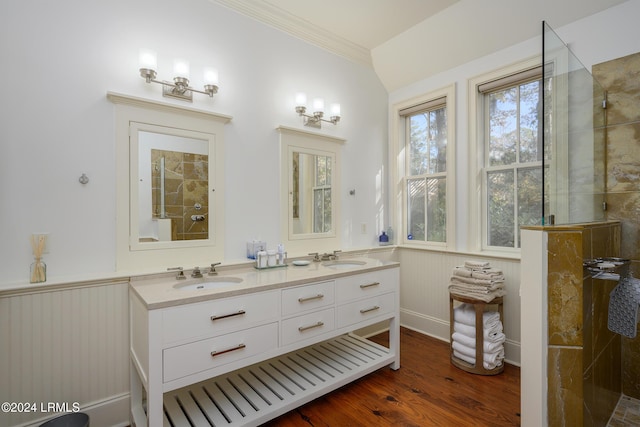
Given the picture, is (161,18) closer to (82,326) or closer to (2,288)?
(2,288)

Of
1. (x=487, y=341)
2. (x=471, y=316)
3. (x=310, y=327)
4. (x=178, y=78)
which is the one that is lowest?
(x=487, y=341)

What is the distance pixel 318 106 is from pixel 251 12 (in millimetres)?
840

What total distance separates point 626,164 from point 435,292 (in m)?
1.68

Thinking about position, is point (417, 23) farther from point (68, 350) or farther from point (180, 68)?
point (68, 350)

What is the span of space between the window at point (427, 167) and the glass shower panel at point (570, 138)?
3.43 feet

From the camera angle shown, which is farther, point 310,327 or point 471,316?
point 471,316

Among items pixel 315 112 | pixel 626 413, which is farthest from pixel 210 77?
pixel 626 413

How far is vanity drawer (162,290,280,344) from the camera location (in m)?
1.41

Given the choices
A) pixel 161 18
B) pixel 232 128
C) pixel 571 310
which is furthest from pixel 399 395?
pixel 161 18

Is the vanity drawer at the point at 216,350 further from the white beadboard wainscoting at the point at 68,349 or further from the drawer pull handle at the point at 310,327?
the white beadboard wainscoting at the point at 68,349

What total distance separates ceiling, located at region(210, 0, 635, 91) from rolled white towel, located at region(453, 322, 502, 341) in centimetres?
222

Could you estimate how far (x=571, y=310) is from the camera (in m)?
1.33

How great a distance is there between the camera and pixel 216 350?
152 cm

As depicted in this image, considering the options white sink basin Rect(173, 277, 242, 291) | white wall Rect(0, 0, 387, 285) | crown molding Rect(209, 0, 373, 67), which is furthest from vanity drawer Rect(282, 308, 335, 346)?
crown molding Rect(209, 0, 373, 67)
